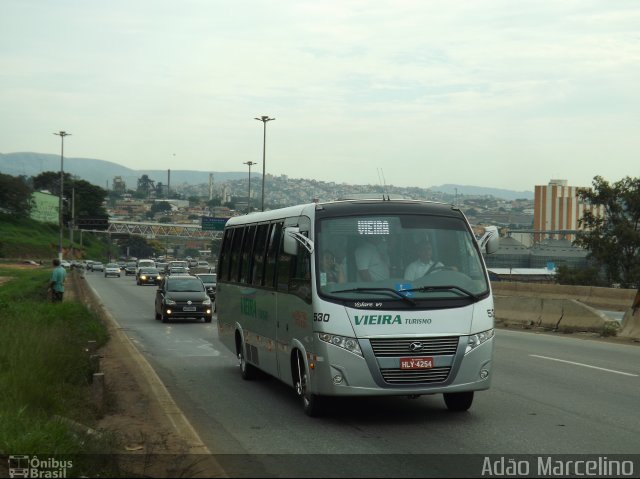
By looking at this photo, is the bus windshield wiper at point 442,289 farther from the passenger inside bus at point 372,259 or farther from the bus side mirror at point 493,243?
the bus side mirror at point 493,243

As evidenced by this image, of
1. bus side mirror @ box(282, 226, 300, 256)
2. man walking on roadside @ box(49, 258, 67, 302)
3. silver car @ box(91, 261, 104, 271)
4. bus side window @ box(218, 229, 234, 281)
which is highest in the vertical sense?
bus side mirror @ box(282, 226, 300, 256)

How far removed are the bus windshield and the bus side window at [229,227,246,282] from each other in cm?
458

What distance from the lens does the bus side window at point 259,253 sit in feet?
47.4

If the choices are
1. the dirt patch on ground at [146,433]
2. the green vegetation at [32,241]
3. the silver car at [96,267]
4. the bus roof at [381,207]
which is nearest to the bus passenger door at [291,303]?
the bus roof at [381,207]

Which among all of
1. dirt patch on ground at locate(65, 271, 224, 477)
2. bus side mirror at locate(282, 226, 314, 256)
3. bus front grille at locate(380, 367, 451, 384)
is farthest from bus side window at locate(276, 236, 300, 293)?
bus front grille at locate(380, 367, 451, 384)

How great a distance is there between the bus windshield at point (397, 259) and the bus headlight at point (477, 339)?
16.5 inches

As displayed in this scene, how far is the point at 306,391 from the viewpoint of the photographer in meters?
11.6

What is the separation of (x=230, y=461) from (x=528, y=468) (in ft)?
8.43

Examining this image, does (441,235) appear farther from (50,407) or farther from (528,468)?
(50,407)

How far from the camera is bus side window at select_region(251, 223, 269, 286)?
14.4 m

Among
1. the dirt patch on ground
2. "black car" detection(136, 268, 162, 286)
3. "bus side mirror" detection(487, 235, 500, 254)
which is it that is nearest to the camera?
the dirt patch on ground

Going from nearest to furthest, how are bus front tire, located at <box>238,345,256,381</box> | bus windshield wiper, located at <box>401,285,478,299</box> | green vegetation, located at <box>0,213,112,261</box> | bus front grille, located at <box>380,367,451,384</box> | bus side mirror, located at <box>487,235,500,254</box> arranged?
bus front grille, located at <box>380,367,451,384</box>, bus windshield wiper, located at <box>401,285,478,299</box>, bus side mirror, located at <box>487,235,500,254</box>, bus front tire, located at <box>238,345,256,381</box>, green vegetation, located at <box>0,213,112,261</box>

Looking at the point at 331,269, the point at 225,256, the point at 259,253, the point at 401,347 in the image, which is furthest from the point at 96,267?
the point at 401,347

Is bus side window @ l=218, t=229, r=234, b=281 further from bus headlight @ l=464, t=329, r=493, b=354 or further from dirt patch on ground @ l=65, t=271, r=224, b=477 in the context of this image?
bus headlight @ l=464, t=329, r=493, b=354
